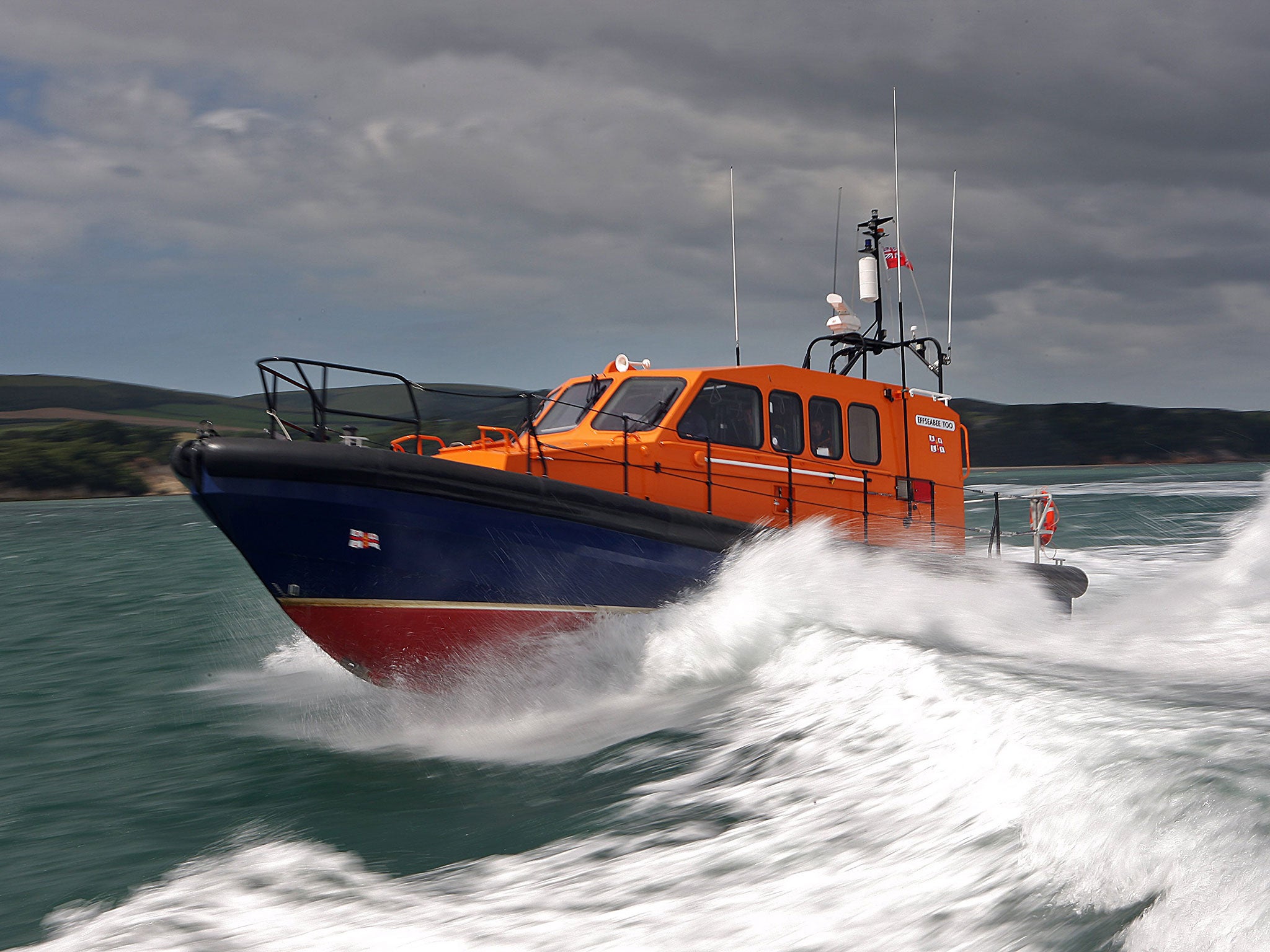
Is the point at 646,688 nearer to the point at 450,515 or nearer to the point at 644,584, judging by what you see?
the point at 644,584

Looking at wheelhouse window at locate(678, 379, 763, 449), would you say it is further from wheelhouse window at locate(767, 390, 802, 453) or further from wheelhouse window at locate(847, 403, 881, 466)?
wheelhouse window at locate(847, 403, 881, 466)

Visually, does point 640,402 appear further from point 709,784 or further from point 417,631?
point 709,784

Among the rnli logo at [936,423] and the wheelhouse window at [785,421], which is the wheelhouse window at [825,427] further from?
the rnli logo at [936,423]

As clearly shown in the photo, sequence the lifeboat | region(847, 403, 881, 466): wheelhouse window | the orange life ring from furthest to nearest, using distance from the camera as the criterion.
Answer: the orange life ring
region(847, 403, 881, 466): wheelhouse window
the lifeboat

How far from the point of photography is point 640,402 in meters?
6.43

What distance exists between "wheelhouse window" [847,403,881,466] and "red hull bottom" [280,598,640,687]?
274 centimetres

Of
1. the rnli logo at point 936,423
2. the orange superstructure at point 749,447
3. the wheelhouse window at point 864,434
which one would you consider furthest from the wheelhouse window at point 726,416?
the rnli logo at point 936,423

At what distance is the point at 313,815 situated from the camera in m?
4.09

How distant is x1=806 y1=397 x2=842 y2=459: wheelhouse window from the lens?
6.82 metres

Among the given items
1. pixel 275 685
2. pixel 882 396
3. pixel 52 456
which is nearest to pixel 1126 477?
pixel 882 396

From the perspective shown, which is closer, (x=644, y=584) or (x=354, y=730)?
(x=354, y=730)

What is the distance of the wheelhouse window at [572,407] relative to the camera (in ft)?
21.9

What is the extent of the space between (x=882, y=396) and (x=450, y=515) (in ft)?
12.6

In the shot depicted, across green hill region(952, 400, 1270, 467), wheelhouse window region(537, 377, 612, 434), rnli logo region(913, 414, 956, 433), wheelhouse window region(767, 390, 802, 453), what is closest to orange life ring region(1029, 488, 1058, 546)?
rnli logo region(913, 414, 956, 433)
